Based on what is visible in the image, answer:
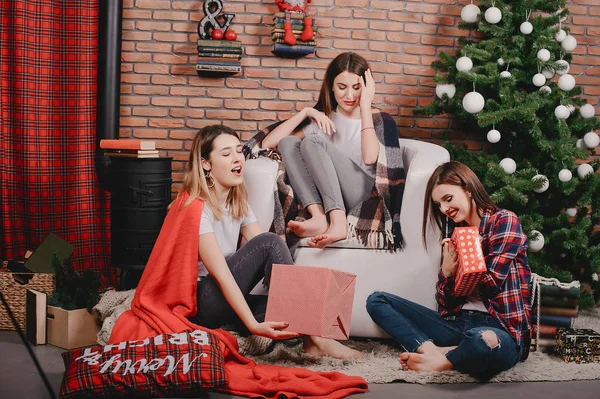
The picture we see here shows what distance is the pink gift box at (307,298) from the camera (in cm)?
252

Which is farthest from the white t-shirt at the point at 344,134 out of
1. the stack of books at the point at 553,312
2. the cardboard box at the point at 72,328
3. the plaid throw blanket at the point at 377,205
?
the cardboard box at the point at 72,328

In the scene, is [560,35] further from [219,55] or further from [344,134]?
[219,55]

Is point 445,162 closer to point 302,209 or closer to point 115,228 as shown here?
point 302,209

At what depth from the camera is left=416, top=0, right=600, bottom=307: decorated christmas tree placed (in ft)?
11.8

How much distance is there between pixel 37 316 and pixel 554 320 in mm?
2362

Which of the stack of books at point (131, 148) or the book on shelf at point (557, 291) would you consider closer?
the book on shelf at point (557, 291)

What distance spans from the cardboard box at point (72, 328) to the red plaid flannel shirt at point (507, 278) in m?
1.76

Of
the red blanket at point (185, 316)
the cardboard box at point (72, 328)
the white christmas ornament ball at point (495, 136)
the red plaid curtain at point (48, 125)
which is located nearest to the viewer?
the red blanket at point (185, 316)

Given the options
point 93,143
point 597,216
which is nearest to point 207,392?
point 93,143

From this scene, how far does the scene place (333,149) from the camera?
3.38 meters

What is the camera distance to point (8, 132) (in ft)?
12.8

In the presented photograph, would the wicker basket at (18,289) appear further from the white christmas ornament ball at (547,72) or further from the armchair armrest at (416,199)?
the white christmas ornament ball at (547,72)

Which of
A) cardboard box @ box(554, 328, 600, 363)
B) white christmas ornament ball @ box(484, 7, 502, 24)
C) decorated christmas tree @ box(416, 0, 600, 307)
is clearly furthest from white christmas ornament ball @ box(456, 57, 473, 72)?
cardboard box @ box(554, 328, 600, 363)

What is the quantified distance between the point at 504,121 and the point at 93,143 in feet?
8.11
